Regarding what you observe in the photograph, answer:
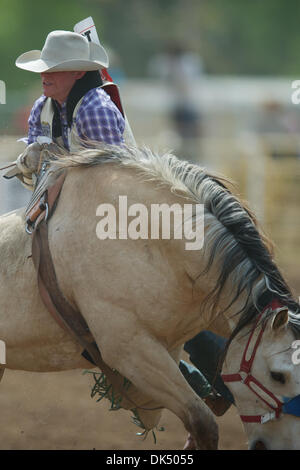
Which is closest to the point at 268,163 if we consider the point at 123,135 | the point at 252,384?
the point at 123,135

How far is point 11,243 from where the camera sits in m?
3.85

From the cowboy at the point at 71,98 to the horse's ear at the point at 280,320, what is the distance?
117 centimetres

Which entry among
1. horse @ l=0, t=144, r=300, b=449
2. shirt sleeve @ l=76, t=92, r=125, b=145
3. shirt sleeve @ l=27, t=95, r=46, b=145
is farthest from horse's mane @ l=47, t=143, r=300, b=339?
shirt sleeve @ l=27, t=95, r=46, b=145

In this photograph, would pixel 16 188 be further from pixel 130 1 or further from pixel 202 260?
pixel 130 1

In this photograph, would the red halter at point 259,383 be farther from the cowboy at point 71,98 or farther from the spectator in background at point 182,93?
the spectator in background at point 182,93

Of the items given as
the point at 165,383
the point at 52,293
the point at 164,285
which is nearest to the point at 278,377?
the point at 165,383

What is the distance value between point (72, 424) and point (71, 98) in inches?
94.2

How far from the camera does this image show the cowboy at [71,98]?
3.80m

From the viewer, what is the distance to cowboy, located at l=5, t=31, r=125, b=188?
380 cm

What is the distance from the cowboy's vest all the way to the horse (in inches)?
9.7

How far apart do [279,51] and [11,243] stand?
102 feet

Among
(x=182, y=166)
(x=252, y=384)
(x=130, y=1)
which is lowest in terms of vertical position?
(x=252, y=384)

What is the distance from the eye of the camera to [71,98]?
12.9 feet
